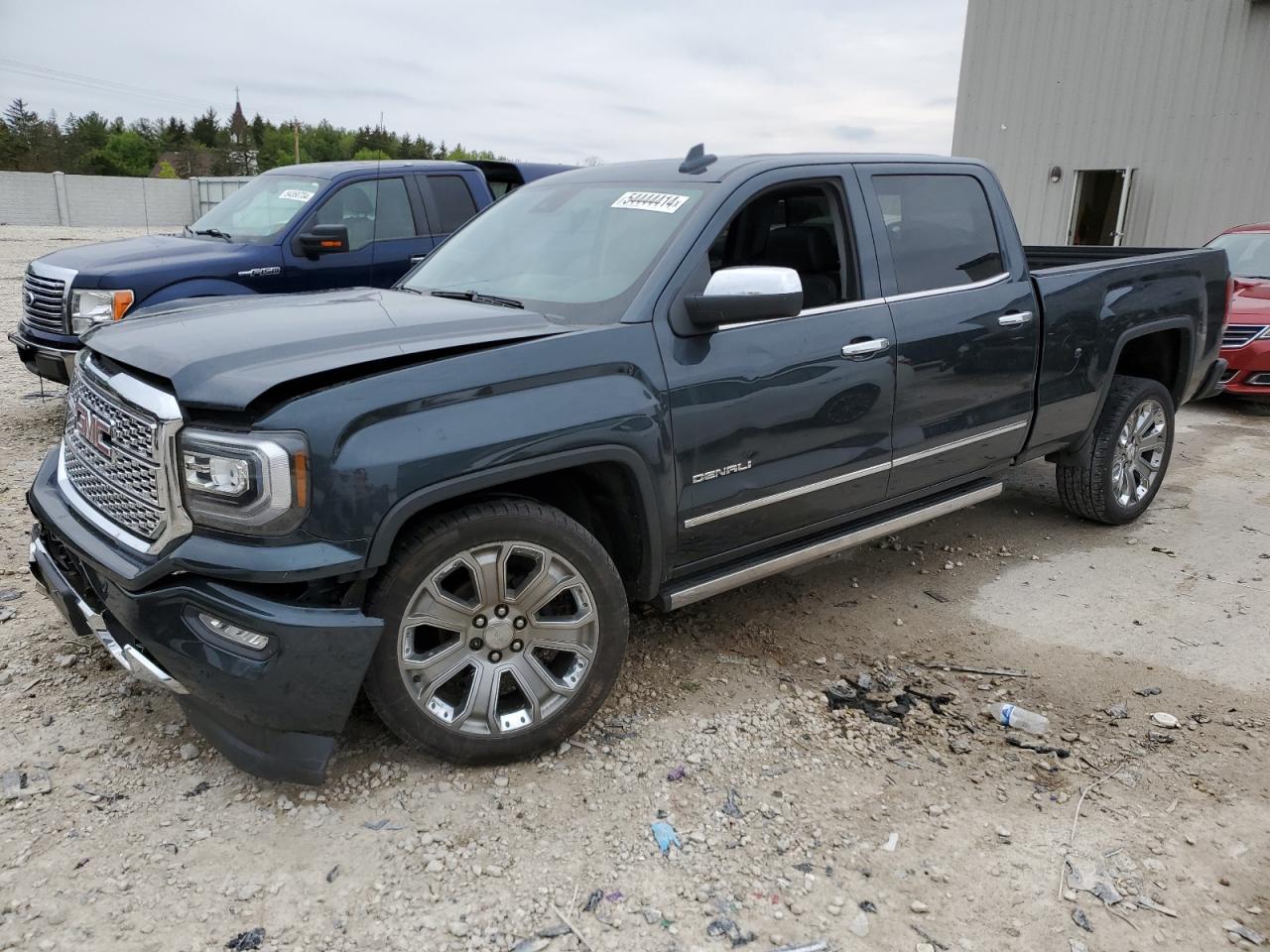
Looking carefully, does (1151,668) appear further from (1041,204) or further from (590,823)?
(1041,204)

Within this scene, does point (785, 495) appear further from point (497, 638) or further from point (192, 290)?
point (192, 290)

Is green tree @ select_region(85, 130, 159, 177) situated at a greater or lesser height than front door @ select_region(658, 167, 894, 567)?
greater

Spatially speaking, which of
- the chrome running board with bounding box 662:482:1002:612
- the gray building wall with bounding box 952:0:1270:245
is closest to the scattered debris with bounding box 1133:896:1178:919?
the chrome running board with bounding box 662:482:1002:612

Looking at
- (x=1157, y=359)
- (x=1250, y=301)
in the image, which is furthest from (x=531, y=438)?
(x=1250, y=301)

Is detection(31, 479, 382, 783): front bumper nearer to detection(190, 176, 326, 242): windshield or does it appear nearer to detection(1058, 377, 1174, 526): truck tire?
detection(1058, 377, 1174, 526): truck tire

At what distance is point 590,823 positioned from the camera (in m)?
2.87

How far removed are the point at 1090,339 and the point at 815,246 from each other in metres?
1.76

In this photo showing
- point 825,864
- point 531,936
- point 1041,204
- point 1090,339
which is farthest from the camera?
point 1041,204

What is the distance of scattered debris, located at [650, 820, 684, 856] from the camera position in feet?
9.11

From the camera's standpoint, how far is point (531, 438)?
2877 millimetres

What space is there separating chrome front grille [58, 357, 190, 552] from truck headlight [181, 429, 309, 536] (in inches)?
3.1

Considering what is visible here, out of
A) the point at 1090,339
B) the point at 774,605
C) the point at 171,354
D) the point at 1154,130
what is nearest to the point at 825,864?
the point at 774,605

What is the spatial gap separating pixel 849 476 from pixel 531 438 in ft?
4.92

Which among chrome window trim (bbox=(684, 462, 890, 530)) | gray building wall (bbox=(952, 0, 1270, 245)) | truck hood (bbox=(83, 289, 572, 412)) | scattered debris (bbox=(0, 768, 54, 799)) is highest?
gray building wall (bbox=(952, 0, 1270, 245))
